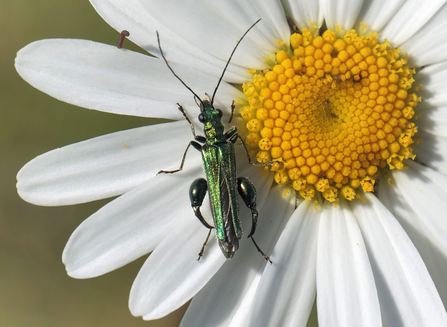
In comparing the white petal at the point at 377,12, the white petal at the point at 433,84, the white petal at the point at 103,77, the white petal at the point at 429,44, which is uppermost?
the white petal at the point at 377,12

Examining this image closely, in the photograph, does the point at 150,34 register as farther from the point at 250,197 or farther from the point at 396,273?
the point at 396,273

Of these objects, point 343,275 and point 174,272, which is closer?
point 174,272

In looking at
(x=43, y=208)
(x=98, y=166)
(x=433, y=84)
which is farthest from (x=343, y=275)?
(x=43, y=208)

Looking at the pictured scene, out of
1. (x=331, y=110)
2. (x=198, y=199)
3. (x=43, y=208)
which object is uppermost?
(x=331, y=110)

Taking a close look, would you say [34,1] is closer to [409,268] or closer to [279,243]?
[279,243]

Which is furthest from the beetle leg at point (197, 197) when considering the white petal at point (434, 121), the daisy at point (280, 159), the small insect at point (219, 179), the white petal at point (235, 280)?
the white petal at point (434, 121)

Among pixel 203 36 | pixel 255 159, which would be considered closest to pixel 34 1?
pixel 203 36

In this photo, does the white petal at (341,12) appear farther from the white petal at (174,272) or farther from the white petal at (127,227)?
the white petal at (174,272)
